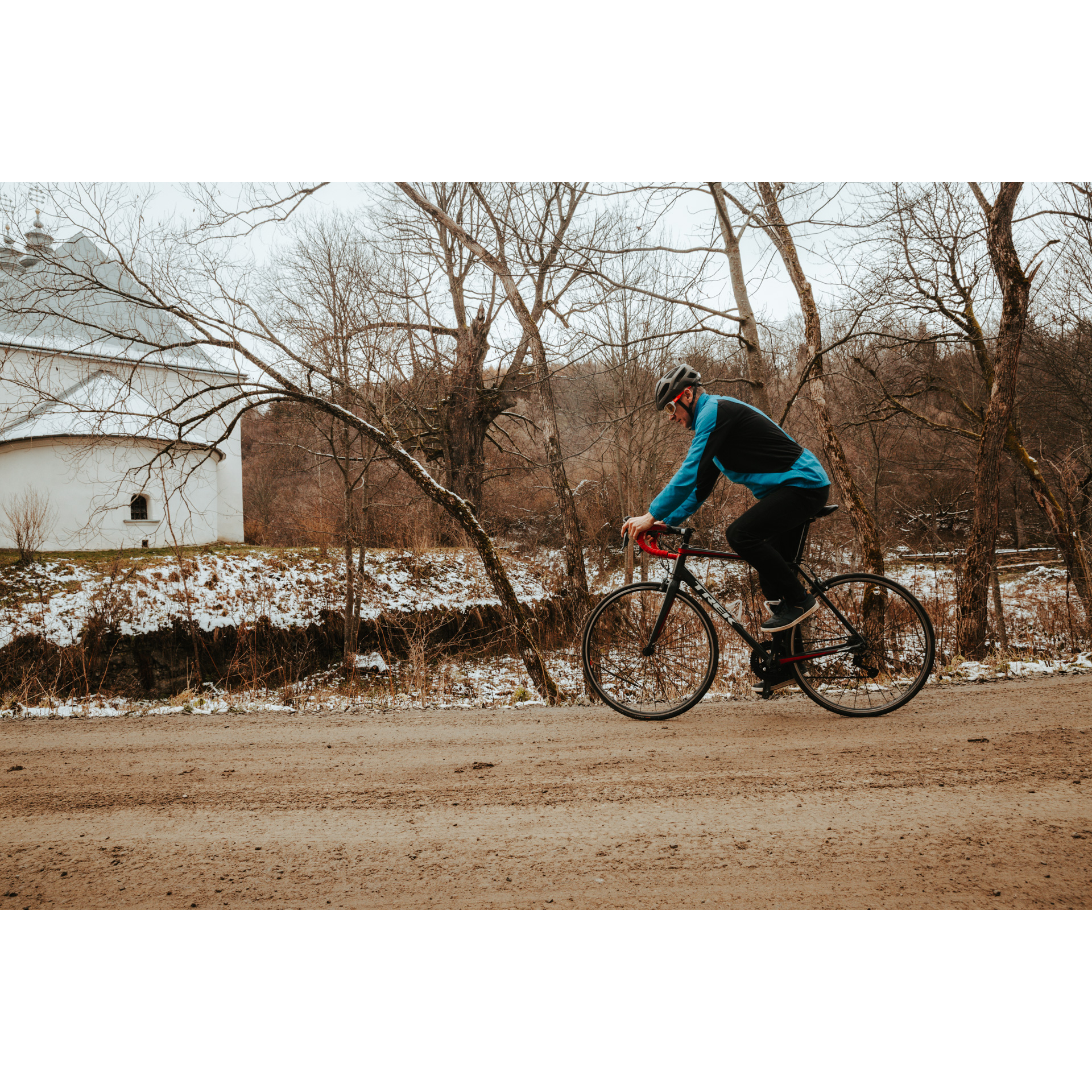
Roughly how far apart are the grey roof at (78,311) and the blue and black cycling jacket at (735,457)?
6.80m

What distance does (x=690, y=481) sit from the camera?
166 inches

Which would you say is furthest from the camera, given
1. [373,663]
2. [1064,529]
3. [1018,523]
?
[1018,523]

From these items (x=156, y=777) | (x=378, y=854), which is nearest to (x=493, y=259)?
(x=156, y=777)

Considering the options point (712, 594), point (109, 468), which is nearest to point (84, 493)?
point (109, 468)

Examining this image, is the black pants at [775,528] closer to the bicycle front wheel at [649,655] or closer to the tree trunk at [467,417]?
the bicycle front wheel at [649,655]

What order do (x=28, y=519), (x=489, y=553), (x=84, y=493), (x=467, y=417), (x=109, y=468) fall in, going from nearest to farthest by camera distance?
1. (x=489, y=553)
2. (x=109, y=468)
3. (x=28, y=519)
4. (x=84, y=493)
5. (x=467, y=417)

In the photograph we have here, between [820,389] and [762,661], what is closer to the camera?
[762,661]

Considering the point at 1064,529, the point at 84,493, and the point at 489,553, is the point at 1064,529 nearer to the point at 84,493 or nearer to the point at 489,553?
the point at 489,553

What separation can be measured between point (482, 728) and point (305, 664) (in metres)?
10.6

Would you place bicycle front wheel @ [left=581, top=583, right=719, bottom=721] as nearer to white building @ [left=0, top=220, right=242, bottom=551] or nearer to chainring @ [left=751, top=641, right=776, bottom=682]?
chainring @ [left=751, top=641, right=776, bottom=682]

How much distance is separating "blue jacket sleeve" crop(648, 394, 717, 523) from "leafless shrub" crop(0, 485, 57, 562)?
14503 mm

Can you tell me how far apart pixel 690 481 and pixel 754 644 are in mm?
1247

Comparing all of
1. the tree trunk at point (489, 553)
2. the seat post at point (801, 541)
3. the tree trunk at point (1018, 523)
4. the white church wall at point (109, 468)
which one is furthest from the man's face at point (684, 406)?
the tree trunk at point (1018, 523)

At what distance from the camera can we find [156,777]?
3902 mm
